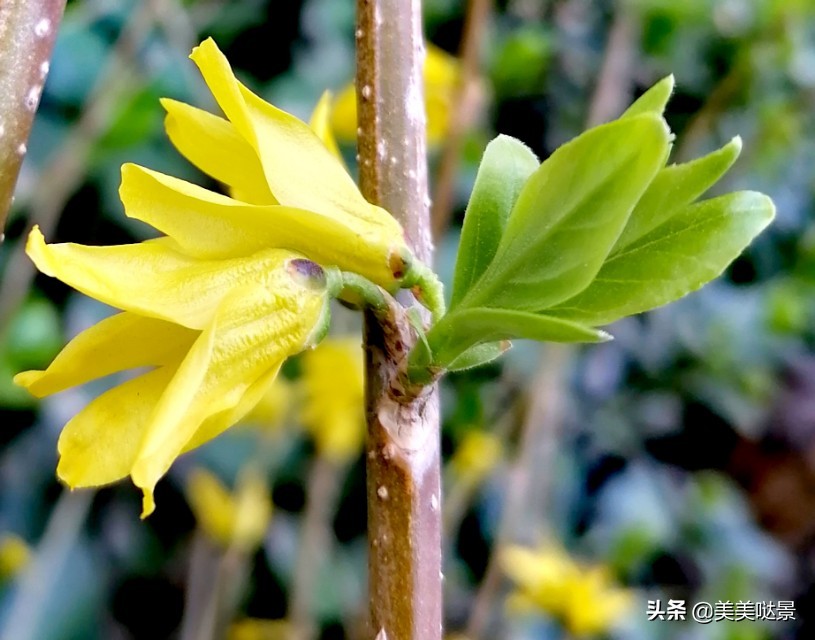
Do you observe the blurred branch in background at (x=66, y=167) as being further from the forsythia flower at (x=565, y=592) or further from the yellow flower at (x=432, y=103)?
the forsythia flower at (x=565, y=592)

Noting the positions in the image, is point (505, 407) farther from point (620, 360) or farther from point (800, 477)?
point (800, 477)

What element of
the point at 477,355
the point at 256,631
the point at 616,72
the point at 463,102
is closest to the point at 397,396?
the point at 477,355

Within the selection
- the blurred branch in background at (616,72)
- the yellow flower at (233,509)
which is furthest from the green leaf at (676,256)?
the blurred branch in background at (616,72)

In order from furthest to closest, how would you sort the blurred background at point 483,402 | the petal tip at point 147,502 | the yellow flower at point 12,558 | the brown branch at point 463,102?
1. the blurred background at point 483,402
2. the yellow flower at point 12,558
3. the brown branch at point 463,102
4. the petal tip at point 147,502

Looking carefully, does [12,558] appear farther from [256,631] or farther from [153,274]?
[153,274]

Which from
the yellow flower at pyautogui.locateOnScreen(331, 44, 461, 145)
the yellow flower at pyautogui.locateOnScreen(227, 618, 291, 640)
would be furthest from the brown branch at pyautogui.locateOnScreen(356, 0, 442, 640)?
the yellow flower at pyautogui.locateOnScreen(227, 618, 291, 640)

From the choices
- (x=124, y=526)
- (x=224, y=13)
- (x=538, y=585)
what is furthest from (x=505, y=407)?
(x=224, y=13)

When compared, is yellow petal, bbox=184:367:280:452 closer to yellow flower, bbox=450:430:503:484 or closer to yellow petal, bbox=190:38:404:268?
yellow petal, bbox=190:38:404:268

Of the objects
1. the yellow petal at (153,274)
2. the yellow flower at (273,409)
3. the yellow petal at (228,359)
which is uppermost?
the yellow petal at (153,274)
